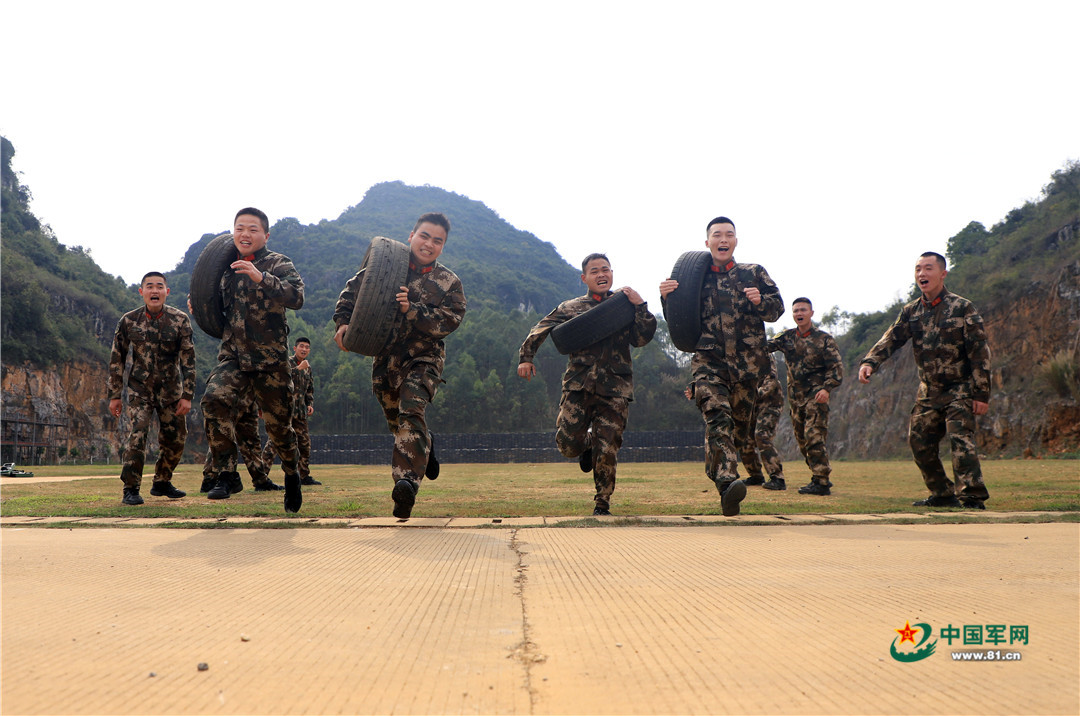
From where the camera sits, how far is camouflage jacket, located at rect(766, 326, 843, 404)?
334 inches

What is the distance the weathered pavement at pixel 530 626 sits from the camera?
1399 millimetres

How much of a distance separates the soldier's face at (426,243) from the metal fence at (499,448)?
23.5 m

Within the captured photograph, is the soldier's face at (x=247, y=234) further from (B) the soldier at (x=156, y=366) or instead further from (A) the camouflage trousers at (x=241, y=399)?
(B) the soldier at (x=156, y=366)

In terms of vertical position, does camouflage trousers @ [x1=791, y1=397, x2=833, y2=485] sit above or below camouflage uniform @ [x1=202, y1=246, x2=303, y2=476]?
below

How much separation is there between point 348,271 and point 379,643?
116114 millimetres

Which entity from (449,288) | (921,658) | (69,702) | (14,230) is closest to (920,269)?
(449,288)

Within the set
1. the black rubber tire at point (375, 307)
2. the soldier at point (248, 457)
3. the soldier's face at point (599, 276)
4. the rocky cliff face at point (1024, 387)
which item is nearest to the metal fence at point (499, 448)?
the rocky cliff face at point (1024, 387)

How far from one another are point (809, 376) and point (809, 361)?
201 mm

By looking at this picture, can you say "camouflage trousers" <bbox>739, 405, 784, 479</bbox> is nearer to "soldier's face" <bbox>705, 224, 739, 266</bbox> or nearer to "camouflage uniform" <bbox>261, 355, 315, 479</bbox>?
"soldier's face" <bbox>705, 224, 739, 266</bbox>

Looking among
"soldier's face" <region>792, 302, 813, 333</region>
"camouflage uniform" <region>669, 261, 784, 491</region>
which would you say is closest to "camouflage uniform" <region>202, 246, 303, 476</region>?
"camouflage uniform" <region>669, 261, 784, 491</region>

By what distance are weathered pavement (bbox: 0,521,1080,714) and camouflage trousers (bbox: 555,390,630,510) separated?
207 centimetres

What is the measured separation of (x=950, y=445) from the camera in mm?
5984

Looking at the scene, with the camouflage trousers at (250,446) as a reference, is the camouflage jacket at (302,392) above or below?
above

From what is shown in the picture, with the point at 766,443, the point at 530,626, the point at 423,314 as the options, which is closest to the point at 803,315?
the point at 766,443
